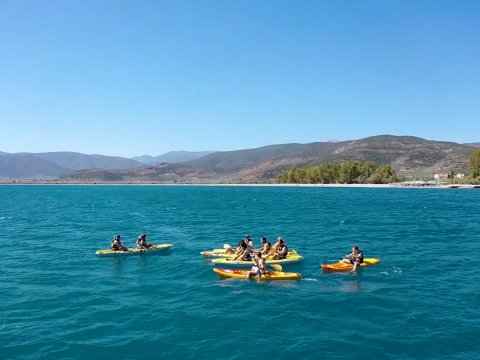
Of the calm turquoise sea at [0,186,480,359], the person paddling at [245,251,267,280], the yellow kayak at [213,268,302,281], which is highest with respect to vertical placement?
the person paddling at [245,251,267,280]

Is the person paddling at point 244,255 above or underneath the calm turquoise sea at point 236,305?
above

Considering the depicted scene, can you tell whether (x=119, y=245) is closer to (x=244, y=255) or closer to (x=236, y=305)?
(x=244, y=255)

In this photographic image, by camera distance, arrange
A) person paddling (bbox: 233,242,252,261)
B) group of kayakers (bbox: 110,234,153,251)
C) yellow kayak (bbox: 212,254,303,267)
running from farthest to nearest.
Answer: group of kayakers (bbox: 110,234,153,251) → person paddling (bbox: 233,242,252,261) → yellow kayak (bbox: 212,254,303,267)

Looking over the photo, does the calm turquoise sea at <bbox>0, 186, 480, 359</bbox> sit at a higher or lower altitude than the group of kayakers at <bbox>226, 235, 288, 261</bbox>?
Answer: lower

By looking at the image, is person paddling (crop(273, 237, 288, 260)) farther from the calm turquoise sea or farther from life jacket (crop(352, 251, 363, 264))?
life jacket (crop(352, 251, 363, 264))

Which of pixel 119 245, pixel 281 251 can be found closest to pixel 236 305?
pixel 281 251

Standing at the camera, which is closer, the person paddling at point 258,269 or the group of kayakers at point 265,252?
the person paddling at point 258,269

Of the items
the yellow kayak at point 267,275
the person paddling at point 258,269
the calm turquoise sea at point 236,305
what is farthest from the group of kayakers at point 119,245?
the person paddling at point 258,269

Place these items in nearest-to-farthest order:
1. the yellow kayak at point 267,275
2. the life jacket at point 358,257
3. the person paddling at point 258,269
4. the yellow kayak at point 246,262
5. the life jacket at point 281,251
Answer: the yellow kayak at point 267,275 → the person paddling at point 258,269 → the life jacket at point 358,257 → the yellow kayak at point 246,262 → the life jacket at point 281,251

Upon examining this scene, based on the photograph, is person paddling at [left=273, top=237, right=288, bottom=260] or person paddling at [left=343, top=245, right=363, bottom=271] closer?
person paddling at [left=343, top=245, right=363, bottom=271]

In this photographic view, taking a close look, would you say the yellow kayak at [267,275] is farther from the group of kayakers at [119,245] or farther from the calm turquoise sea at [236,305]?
the group of kayakers at [119,245]

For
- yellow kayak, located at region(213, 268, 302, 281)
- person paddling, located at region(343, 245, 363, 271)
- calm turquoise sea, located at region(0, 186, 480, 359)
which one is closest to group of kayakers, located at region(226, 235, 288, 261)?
calm turquoise sea, located at region(0, 186, 480, 359)

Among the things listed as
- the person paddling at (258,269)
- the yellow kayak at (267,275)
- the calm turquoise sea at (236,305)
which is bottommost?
the calm turquoise sea at (236,305)

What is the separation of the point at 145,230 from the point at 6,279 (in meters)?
31.8
